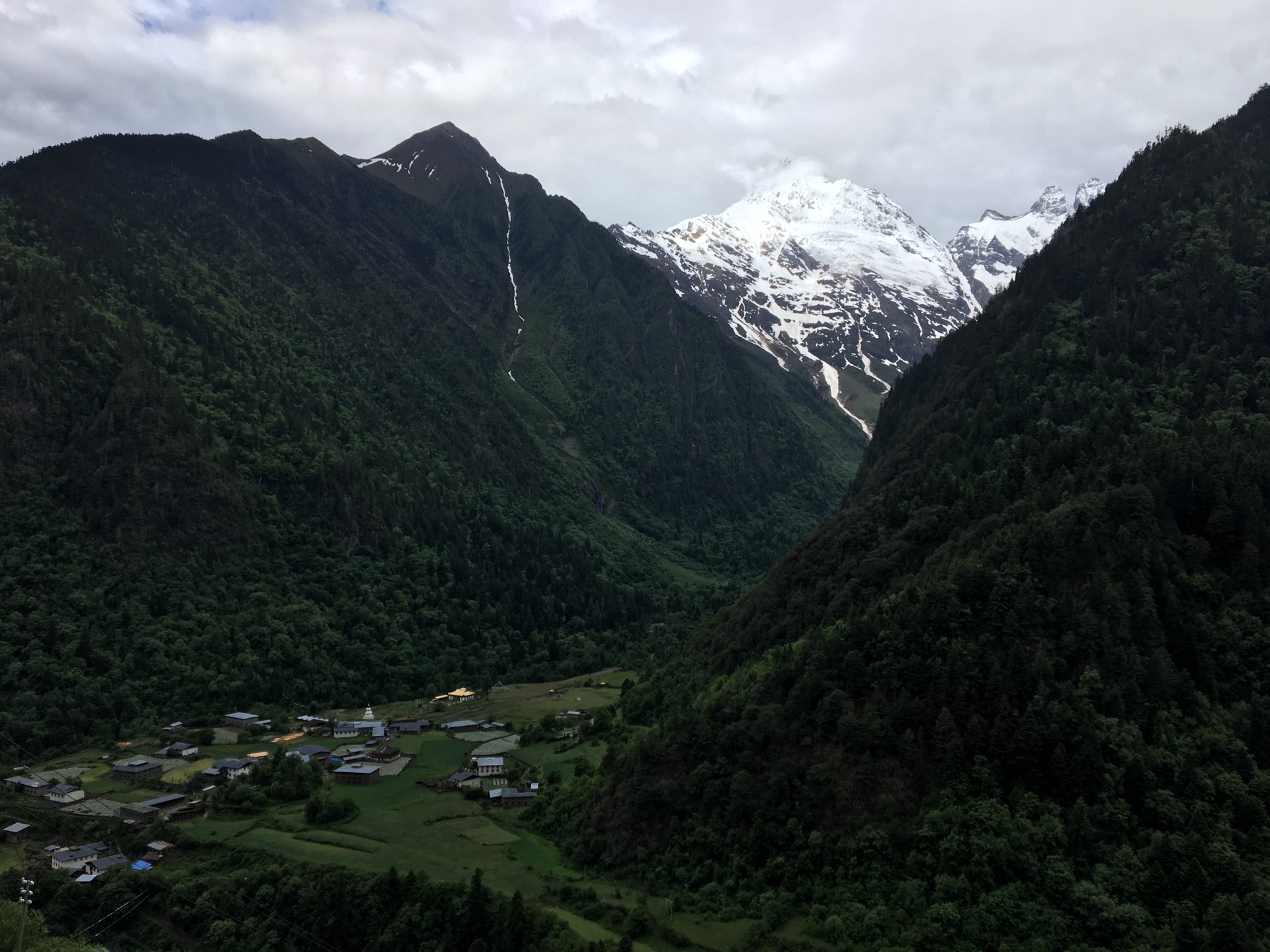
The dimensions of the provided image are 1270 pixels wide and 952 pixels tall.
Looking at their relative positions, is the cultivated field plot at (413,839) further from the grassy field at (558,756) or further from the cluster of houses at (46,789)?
the cluster of houses at (46,789)

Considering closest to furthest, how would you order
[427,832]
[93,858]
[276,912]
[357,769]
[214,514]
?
1. [276,912]
2. [93,858]
3. [427,832]
4. [357,769]
5. [214,514]

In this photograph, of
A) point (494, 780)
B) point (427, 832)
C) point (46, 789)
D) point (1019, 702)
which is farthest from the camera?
point (494, 780)

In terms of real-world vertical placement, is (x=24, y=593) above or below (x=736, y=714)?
above

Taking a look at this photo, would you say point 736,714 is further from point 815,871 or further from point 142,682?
point 142,682

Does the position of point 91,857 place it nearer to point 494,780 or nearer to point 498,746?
point 494,780

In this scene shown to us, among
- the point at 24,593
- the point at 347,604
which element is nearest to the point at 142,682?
the point at 24,593

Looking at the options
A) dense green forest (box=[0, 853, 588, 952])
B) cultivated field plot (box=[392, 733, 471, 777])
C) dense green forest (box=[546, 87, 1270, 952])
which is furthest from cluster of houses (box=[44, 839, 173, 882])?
dense green forest (box=[546, 87, 1270, 952])

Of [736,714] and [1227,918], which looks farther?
[736,714]

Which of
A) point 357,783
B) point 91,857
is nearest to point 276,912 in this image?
point 91,857
